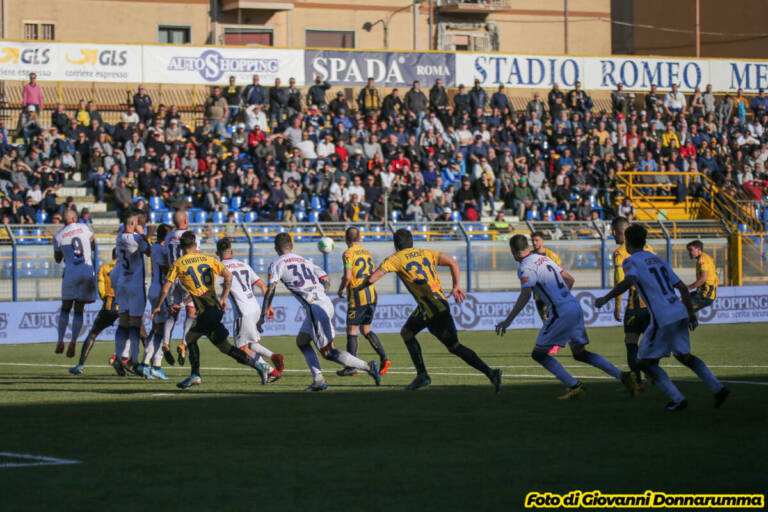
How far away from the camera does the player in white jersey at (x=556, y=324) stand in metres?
12.7

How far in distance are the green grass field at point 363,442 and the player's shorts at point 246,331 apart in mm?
552

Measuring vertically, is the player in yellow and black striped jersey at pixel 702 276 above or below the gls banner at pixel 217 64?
below

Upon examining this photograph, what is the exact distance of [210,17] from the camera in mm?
44250

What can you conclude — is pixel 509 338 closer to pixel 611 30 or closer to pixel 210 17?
pixel 210 17

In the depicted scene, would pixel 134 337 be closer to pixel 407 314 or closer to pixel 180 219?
pixel 180 219

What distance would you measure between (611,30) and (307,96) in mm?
21050

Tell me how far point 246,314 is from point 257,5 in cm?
3016

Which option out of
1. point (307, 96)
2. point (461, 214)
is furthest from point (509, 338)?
point (307, 96)

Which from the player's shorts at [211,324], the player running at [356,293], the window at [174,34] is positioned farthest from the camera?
the window at [174,34]

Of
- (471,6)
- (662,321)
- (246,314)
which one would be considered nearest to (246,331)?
(246,314)

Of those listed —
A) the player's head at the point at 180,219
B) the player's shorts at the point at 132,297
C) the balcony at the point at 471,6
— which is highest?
the balcony at the point at 471,6

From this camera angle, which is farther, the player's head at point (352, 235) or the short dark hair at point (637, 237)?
the player's head at point (352, 235)

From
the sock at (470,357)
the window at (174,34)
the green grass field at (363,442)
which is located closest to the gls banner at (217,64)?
the window at (174,34)

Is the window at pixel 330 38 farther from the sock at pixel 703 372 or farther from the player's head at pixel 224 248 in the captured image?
the sock at pixel 703 372
